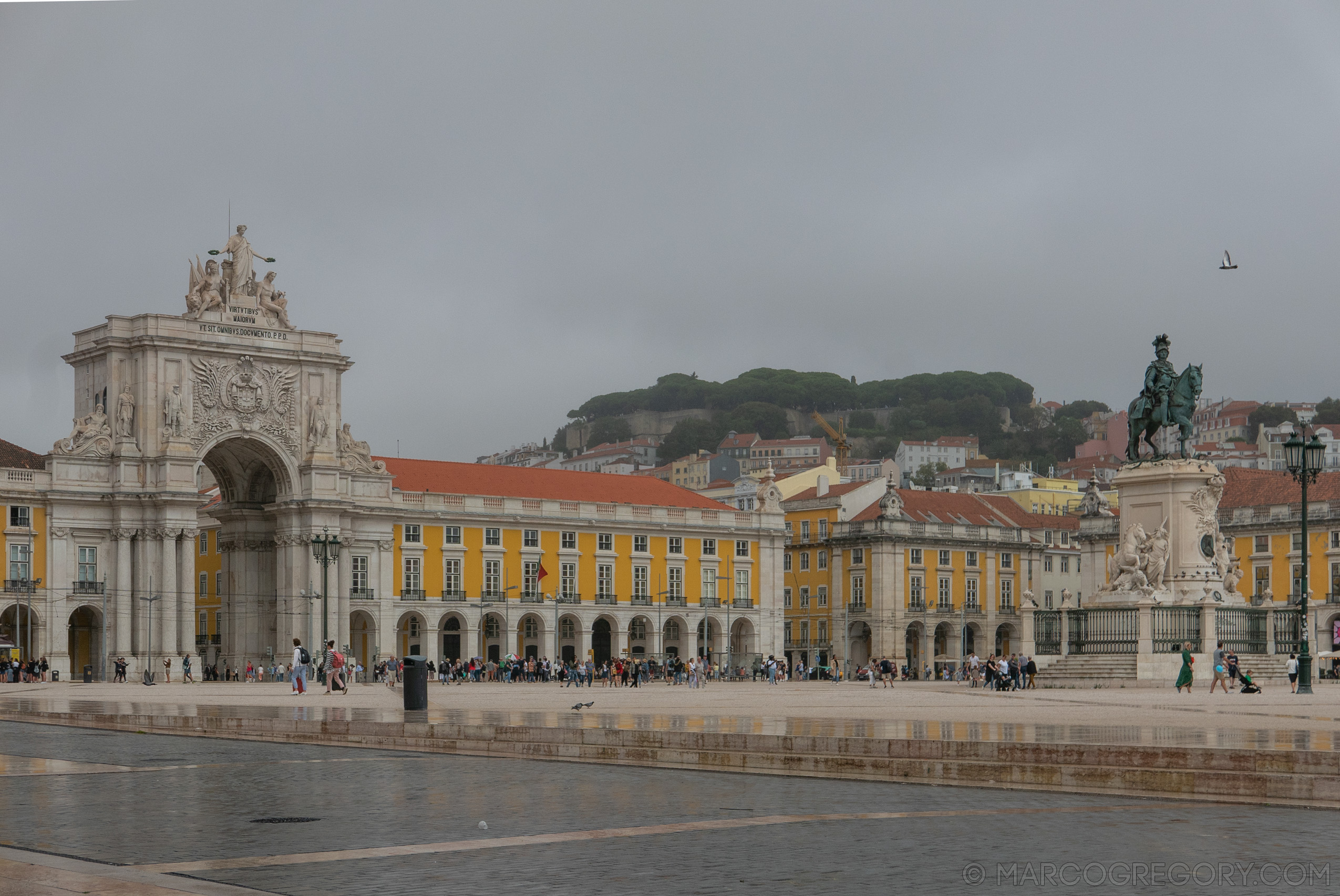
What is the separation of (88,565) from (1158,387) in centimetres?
5182

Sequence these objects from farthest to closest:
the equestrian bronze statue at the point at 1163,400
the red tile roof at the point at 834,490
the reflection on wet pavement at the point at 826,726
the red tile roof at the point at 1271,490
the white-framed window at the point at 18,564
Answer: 1. the red tile roof at the point at 834,490
2. the red tile roof at the point at 1271,490
3. the white-framed window at the point at 18,564
4. the equestrian bronze statue at the point at 1163,400
5. the reflection on wet pavement at the point at 826,726

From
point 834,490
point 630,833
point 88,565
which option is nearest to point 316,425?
point 88,565

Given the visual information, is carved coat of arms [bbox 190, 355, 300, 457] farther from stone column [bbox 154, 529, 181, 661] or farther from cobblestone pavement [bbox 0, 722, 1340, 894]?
cobblestone pavement [bbox 0, 722, 1340, 894]

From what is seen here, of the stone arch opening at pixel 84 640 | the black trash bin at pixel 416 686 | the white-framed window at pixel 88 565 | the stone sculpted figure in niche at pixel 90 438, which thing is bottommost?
the stone arch opening at pixel 84 640

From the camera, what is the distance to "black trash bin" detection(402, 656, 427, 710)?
98.4 ft

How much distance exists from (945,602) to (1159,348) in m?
61.6

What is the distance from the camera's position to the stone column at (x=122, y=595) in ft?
259

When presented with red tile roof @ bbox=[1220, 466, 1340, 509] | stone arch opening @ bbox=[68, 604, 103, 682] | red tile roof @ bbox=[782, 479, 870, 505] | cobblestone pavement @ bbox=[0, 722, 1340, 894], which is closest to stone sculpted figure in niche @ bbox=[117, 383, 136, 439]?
stone arch opening @ bbox=[68, 604, 103, 682]

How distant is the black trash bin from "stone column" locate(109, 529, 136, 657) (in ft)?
172

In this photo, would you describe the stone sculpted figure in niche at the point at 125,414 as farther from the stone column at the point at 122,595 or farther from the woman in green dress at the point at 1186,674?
the woman in green dress at the point at 1186,674

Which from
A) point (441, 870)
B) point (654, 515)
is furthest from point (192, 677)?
point (441, 870)

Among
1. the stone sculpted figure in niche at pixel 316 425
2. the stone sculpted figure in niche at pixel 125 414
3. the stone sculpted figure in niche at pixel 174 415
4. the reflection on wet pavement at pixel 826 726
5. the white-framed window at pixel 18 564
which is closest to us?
the reflection on wet pavement at pixel 826 726

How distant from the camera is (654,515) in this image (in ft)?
319

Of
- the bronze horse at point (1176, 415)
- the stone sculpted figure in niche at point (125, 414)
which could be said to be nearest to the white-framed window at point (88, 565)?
the stone sculpted figure in niche at point (125, 414)
